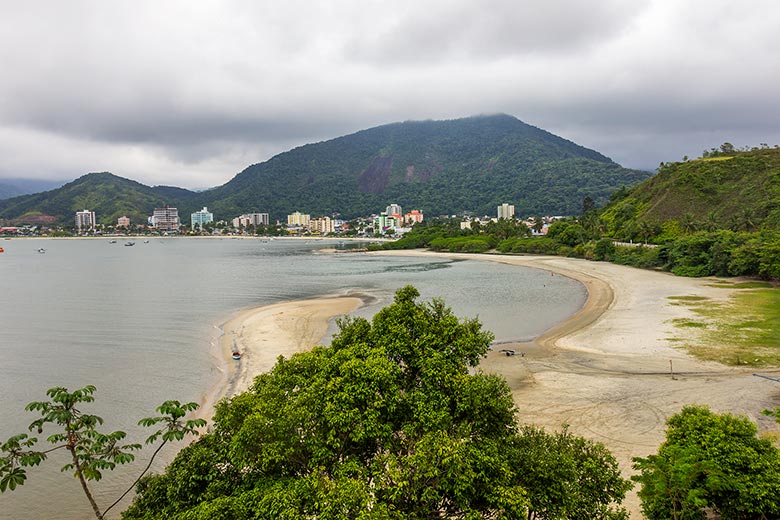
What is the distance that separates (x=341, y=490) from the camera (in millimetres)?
6734

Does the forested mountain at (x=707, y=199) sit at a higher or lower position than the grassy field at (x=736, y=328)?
higher

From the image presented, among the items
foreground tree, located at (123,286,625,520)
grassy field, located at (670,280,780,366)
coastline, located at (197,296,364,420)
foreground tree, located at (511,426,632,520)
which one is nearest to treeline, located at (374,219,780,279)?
grassy field, located at (670,280,780,366)

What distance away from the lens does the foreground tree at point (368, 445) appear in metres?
7.17

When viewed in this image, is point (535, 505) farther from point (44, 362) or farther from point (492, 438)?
point (44, 362)

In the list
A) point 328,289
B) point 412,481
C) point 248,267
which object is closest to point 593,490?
point 412,481

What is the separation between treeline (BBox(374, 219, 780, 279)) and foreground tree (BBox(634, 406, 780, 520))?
49927mm

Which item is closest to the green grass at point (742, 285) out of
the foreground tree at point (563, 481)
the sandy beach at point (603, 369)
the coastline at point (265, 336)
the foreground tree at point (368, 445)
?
the sandy beach at point (603, 369)

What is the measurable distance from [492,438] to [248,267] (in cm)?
8429

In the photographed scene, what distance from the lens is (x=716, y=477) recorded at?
910 cm

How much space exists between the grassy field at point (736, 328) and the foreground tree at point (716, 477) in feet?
52.7

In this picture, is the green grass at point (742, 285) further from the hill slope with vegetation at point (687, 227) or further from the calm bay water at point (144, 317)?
the calm bay water at point (144, 317)

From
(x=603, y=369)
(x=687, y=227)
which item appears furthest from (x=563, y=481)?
(x=687, y=227)

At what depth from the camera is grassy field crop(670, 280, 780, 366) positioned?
24047 millimetres

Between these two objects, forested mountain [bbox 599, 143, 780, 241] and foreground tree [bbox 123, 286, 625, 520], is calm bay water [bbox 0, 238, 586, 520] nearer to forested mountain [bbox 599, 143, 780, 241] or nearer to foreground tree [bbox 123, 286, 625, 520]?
foreground tree [bbox 123, 286, 625, 520]
